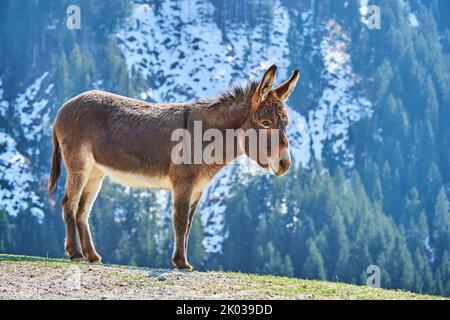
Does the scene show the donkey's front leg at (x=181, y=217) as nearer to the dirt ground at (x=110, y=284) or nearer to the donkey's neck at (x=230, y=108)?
the dirt ground at (x=110, y=284)

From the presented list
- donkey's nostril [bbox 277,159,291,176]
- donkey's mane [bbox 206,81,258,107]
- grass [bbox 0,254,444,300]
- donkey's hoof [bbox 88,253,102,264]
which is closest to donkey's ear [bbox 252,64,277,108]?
donkey's mane [bbox 206,81,258,107]

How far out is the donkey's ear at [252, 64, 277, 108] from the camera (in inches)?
514

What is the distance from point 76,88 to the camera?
190250mm

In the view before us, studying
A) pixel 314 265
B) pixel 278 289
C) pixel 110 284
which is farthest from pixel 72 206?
pixel 314 265

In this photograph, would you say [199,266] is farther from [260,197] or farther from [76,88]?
[76,88]

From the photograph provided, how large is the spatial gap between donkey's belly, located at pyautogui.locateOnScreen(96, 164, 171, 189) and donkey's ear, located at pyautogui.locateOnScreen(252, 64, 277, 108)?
2376 millimetres

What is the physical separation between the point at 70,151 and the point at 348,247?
397 feet

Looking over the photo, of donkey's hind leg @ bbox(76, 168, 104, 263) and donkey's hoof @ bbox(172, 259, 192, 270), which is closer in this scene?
donkey's hoof @ bbox(172, 259, 192, 270)

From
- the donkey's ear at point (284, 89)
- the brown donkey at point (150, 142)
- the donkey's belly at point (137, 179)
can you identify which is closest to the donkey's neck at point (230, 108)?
the brown donkey at point (150, 142)

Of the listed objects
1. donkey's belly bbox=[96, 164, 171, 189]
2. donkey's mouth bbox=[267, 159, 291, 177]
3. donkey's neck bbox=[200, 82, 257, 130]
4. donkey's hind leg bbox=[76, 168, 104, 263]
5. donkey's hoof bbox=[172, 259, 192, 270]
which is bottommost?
donkey's hoof bbox=[172, 259, 192, 270]

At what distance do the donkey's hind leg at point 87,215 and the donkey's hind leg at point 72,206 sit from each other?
179mm

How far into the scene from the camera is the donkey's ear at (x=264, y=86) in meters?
13.1

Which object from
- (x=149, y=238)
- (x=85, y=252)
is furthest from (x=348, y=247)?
(x=85, y=252)

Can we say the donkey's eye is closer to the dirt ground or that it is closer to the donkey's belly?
the donkey's belly
